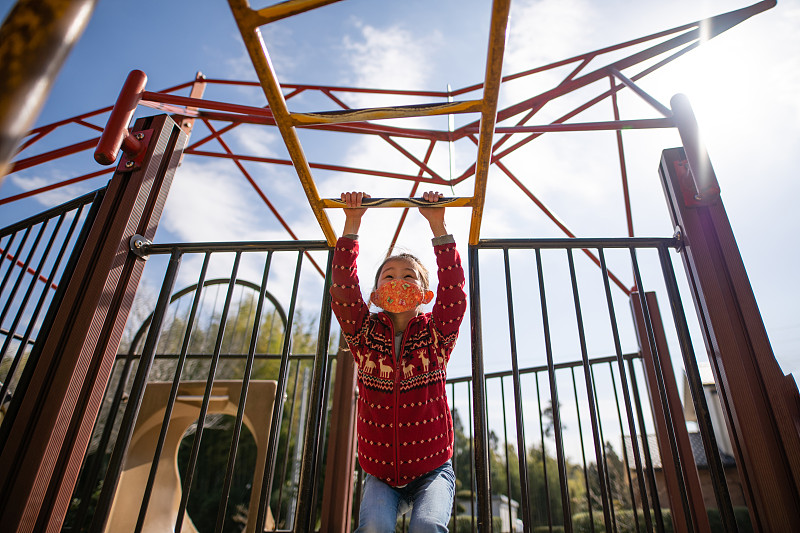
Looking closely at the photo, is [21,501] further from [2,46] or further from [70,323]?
[2,46]

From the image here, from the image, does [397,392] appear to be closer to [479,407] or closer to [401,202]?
[479,407]

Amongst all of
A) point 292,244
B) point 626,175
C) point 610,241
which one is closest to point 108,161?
point 292,244

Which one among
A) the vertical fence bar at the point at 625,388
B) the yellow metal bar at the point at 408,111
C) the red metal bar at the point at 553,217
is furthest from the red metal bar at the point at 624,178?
the yellow metal bar at the point at 408,111

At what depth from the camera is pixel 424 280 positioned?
8.06 feet

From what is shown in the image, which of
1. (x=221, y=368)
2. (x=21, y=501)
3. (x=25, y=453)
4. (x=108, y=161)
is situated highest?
(x=221, y=368)

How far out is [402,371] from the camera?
202 cm

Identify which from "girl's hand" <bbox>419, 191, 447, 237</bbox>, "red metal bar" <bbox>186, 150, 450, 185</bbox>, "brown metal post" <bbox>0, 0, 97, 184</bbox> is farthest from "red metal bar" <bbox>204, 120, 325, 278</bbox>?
"brown metal post" <bbox>0, 0, 97, 184</bbox>

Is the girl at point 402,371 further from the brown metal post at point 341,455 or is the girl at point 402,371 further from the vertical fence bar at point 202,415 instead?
the brown metal post at point 341,455

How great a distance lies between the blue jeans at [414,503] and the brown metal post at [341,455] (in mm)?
1109

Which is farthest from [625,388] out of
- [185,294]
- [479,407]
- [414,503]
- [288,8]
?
[185,294]

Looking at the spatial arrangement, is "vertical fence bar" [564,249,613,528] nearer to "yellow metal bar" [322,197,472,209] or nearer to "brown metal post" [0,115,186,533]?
"yellow metal bar" [322,197,472,209]

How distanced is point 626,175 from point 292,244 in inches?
111

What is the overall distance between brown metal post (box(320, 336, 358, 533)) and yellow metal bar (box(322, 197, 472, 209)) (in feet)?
5.12

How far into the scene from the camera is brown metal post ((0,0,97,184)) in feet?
1.13
